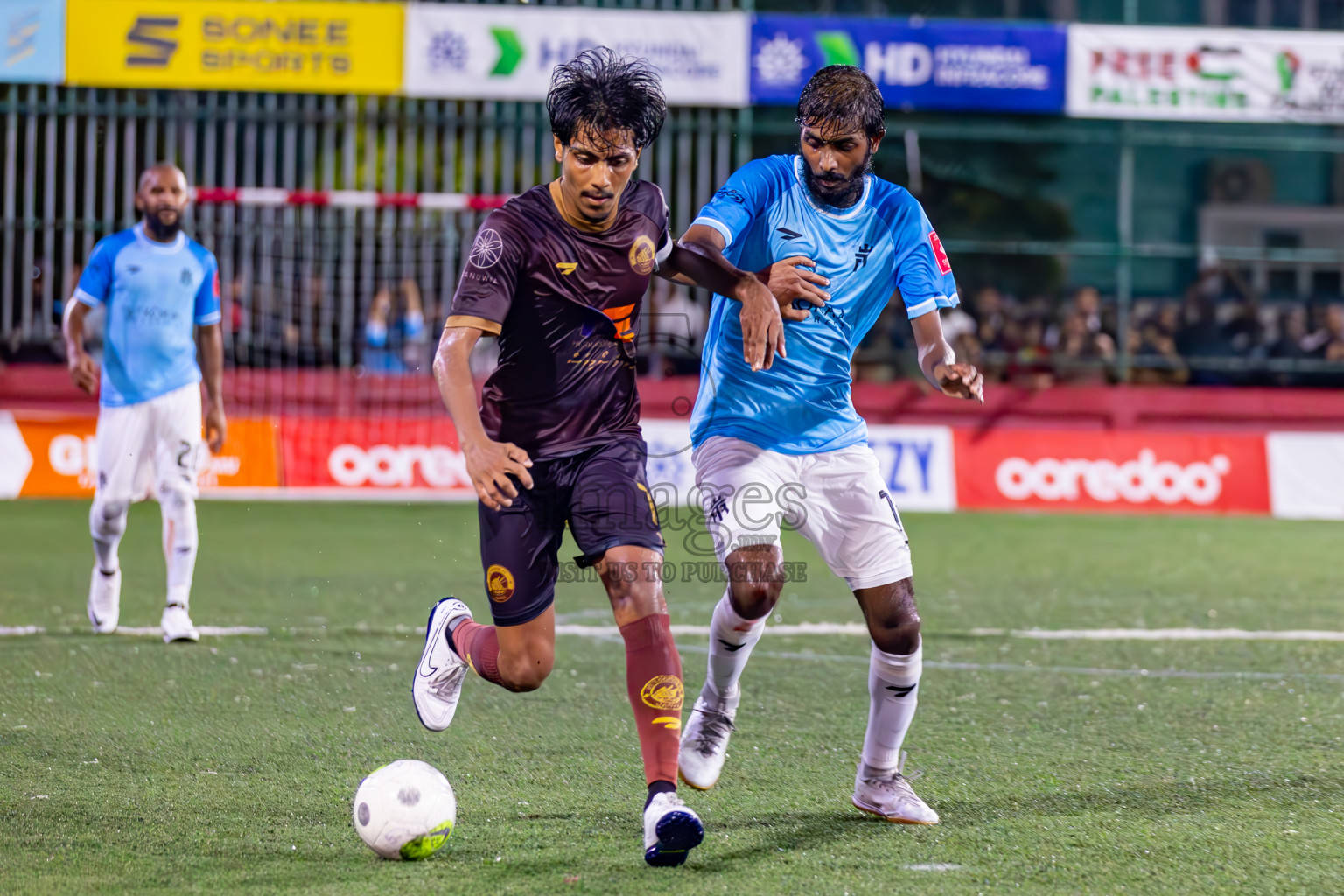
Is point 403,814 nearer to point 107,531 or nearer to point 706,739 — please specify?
point 706,739

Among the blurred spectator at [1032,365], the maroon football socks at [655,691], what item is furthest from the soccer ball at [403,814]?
the blurred spectator at [1032,365]

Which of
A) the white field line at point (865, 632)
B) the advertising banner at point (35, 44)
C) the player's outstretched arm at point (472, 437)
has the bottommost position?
the white field line at point (865, 632)

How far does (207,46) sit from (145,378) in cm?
925

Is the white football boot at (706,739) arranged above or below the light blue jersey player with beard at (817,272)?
below

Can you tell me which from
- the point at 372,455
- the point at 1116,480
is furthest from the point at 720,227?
the point at 1116,480

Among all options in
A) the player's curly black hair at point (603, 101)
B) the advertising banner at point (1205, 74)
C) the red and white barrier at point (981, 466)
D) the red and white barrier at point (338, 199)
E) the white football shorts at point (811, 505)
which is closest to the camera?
the player's curly black hair at point (603, 101)

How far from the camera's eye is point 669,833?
152 inches

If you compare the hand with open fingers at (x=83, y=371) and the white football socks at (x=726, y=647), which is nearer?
the white football socks at (x=726, y=647)

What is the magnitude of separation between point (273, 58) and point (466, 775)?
12.7 metres

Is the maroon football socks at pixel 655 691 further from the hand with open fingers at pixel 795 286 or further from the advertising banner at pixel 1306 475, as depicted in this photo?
the advertising banner at pixel 1306 475

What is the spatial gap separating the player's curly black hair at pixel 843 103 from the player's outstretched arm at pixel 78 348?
4.59m

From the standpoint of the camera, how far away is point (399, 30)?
16156 millimetres

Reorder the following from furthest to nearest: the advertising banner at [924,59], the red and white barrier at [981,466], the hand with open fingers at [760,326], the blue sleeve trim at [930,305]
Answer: the advertising banner at [924,59], the red and white barrier at [981,466], the blue sleeve trim at [930,305], the hand with open fingers at [760,326]

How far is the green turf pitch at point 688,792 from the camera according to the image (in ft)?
13.0
